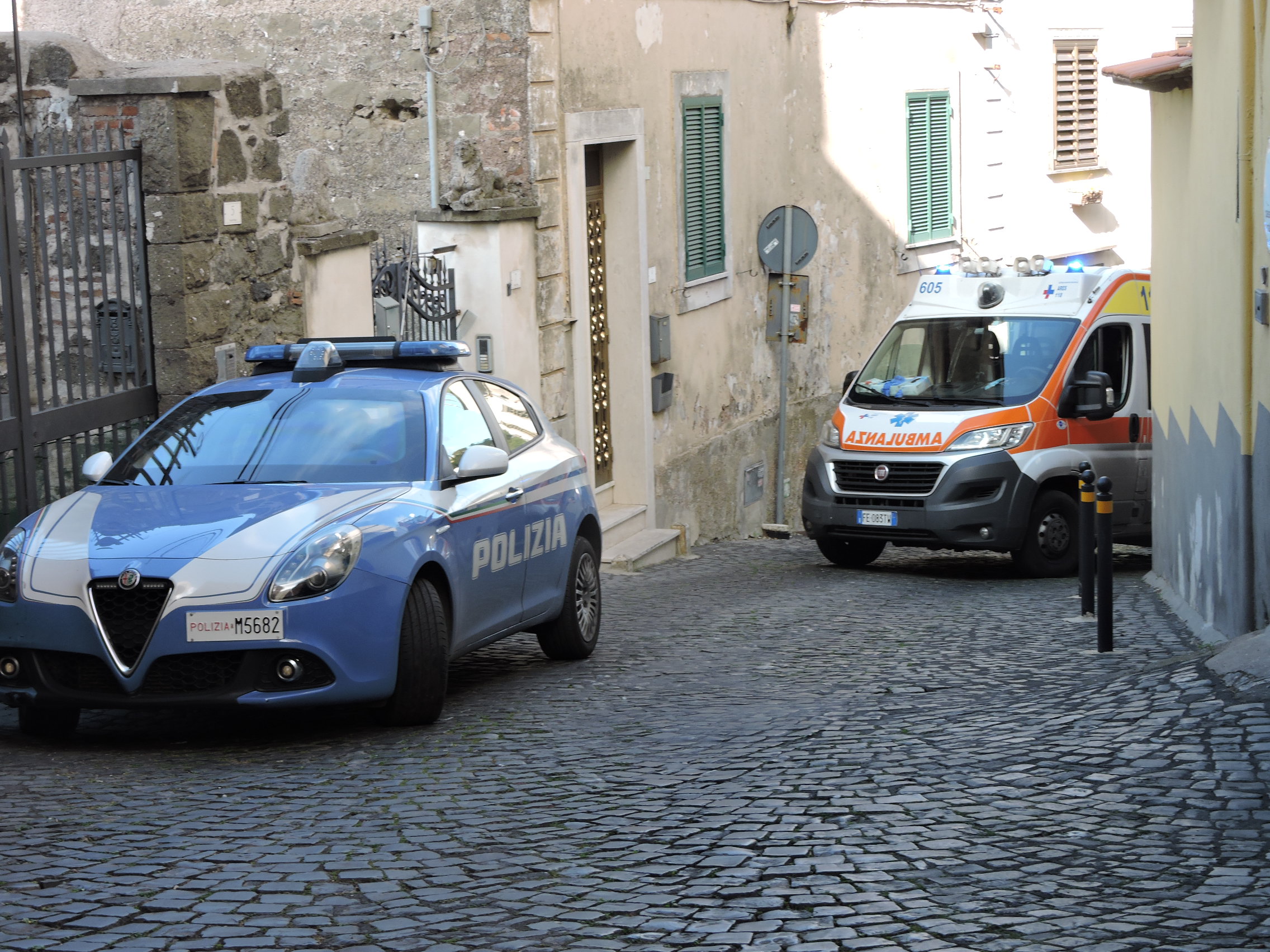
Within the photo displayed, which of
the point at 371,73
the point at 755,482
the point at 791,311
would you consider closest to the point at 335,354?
the point at 371,73

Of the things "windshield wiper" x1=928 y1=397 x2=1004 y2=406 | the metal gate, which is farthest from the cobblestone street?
"windshield wiper" x1=928 y1=397 x2=1004 y2=406

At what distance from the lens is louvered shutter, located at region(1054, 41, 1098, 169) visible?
25.6m

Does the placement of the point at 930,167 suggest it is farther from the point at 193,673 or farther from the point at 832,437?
the point at 193,673

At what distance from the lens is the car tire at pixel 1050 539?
13.4m

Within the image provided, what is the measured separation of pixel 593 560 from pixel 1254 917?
5280 mm

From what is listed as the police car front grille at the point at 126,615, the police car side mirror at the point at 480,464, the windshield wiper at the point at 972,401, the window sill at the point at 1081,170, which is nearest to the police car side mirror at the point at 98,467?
the police car front grille at the point at 126,615

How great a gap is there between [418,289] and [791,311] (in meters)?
6.68

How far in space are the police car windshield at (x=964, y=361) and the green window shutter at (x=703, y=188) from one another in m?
3.06

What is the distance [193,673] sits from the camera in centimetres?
657

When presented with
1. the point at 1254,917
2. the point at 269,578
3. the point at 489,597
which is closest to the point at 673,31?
the point at 489,597

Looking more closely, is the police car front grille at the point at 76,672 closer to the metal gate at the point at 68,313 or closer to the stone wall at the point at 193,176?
the metal gate at the point at 68,313

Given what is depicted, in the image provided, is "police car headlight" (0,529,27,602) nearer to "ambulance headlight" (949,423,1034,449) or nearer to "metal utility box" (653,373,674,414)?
"ambulance headlight" (949,423,1034,449)

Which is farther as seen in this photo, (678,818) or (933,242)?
(933,242)

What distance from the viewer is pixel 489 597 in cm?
778
